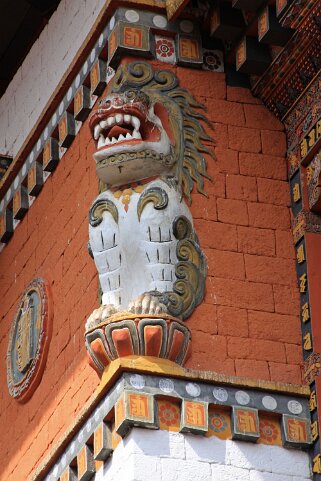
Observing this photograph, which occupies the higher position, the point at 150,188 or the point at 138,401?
the point at 150,188

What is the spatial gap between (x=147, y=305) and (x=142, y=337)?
0.59 feet

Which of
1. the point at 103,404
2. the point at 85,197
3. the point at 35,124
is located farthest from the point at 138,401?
the point at 35,124

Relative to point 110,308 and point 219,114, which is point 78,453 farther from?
point 219,114

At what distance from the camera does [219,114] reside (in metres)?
11.8

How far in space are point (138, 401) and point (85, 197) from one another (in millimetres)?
1849

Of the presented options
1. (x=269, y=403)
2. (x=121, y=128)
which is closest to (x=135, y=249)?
(x=121, y=128)

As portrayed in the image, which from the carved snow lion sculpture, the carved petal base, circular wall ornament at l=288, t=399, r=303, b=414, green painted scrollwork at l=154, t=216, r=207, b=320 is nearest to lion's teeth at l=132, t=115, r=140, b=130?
the carved snow lion sculpture

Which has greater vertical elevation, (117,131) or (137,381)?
(117,131)

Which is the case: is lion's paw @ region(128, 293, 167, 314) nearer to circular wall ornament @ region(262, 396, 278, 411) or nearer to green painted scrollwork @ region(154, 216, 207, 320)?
green painted scrollwork @ region(154, 216, 207, 320)

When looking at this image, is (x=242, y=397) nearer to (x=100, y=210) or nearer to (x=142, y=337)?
(x=142, y=337)

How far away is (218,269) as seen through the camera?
11.2 m

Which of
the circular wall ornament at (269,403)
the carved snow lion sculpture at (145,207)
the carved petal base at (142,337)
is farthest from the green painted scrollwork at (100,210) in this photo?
the circular wall ornament at (269,403)

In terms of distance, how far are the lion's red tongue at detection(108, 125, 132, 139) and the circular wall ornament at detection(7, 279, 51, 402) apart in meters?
1.43

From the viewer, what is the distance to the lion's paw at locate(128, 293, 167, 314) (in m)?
10.8
